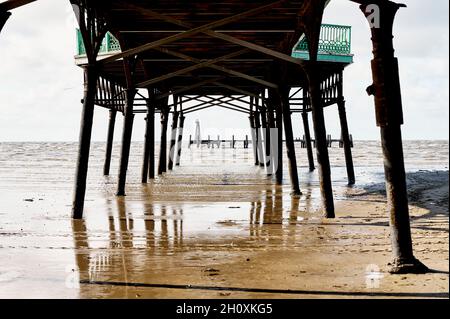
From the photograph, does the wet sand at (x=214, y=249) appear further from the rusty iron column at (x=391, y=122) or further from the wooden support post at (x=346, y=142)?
the wooden support post at (x=346, y=142)

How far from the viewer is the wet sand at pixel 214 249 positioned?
4.71 m

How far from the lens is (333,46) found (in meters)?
17.2

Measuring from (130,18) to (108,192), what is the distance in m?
4.70

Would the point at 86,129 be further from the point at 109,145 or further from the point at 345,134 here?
the point at 109,145

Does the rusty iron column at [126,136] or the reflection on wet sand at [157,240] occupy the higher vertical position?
the rusty iron column at [126,136]

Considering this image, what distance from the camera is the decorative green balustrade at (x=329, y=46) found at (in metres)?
16.9

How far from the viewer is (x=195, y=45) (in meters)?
14.7

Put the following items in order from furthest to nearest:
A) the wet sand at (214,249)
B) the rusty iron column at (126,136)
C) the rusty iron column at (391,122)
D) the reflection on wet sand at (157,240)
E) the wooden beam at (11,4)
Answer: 1. the rusty iron column at (126,136)
2. the wooden beam at (11,4)
3. the reflection on wet sand at (157,240)
4. the rusty iron column at (391,122)
5. the wet sand at (214,249)

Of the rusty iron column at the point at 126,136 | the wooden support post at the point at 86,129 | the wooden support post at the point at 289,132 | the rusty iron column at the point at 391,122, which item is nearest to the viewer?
the rusty iron column at the point at 391,122

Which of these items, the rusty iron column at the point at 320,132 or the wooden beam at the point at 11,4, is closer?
the wooden beam at the point at 11,4

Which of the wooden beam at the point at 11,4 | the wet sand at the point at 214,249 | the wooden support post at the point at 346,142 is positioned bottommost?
the wet sand at the point at 214,249

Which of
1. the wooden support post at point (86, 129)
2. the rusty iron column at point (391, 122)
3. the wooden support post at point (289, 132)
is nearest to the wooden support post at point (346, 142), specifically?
the wooden support post at point (289, 132)

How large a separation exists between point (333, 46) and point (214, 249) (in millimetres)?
12070
